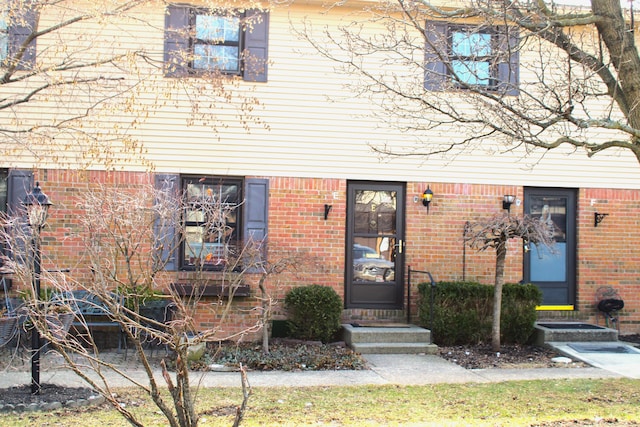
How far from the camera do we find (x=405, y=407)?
20.7 ft

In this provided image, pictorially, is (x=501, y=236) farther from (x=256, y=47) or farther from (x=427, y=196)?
(x=256, y=47)

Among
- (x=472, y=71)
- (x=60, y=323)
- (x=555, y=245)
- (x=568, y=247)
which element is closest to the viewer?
(x=60, y=323)

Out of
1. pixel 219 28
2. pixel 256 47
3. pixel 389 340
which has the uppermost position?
pixel 219 28

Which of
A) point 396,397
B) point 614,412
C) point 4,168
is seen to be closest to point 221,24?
point 4,168

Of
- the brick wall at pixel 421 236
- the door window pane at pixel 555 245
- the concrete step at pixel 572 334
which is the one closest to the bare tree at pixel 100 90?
the brick wall at pixel 421 236

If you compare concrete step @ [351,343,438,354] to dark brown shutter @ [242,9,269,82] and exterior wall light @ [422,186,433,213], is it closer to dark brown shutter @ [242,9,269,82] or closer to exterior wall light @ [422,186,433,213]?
exterior wall light @ [422,186,433,213]

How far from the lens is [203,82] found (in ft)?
32.9

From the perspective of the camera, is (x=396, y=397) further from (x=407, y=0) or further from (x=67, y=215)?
(x=67, y=215)

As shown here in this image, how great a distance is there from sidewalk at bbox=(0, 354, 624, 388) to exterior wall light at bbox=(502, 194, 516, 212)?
312 centimetres

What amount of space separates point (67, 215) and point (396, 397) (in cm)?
598

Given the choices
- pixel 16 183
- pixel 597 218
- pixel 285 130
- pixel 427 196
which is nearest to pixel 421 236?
pixel 427 196

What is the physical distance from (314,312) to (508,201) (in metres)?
3.81

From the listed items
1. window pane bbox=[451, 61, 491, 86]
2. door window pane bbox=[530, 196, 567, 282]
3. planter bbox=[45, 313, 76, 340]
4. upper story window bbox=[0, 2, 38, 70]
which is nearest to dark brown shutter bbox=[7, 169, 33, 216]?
upper story window bbox=[0, 2, 38, 70]

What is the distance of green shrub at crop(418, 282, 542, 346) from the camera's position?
9.95 metres
